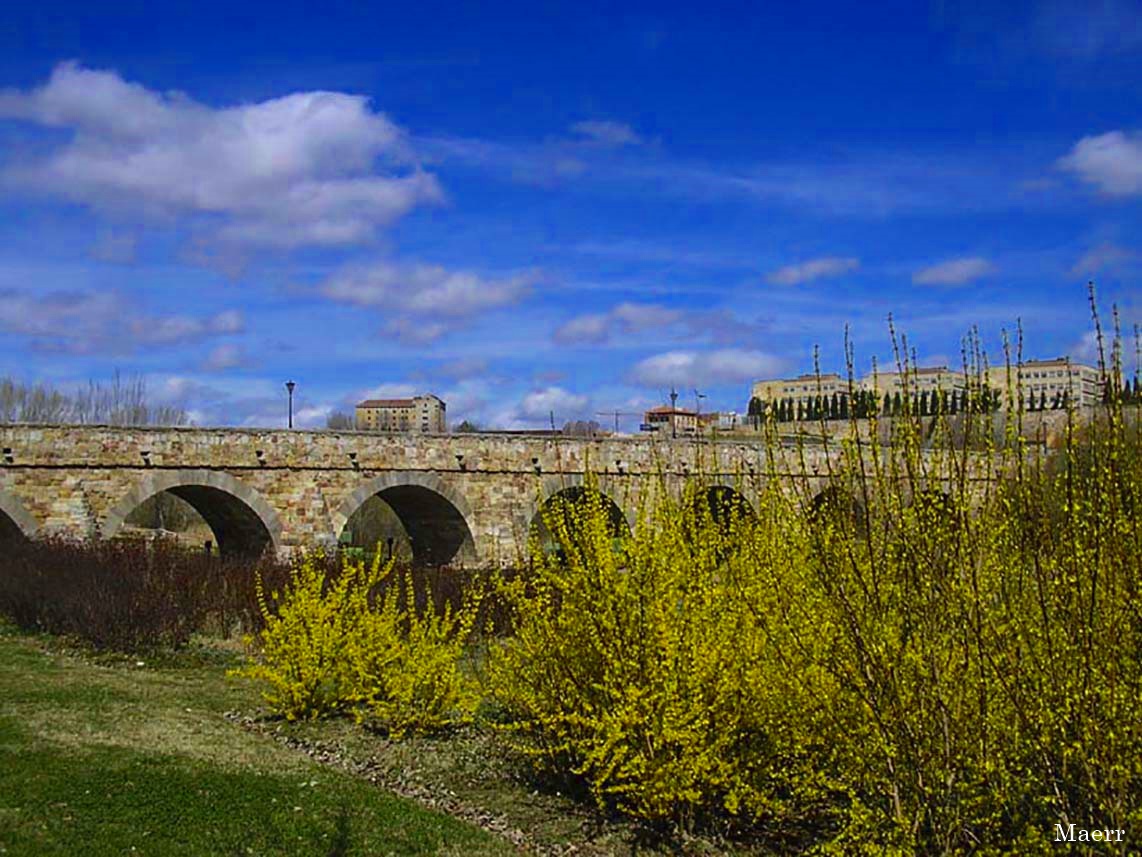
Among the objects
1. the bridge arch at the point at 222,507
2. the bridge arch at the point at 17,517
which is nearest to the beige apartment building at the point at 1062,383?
the bridge arch at the point at 222,507

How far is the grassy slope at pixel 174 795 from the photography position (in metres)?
5.55

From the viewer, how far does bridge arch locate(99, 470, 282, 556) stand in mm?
17719

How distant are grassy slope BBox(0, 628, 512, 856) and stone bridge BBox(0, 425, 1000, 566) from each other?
25.5 feet

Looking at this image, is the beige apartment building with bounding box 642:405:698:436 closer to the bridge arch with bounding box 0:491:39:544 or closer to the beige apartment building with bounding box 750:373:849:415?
the beige apartment building with bounding box 750:373:849:415

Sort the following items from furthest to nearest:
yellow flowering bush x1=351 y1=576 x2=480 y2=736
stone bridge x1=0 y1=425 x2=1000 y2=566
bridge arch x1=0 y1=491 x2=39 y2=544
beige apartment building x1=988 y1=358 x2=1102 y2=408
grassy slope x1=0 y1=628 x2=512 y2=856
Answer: stone bridge x1=0 y1=425 x2=1000 y2=566 → bridge arch x1=0 y1=491 x2=39 y2=544 → yellow flowering bush x1=351 y1=576 x2=480 y2=736 → grassy slope x1=0 y1=628 x2=512 y2=856 → beige apartment building x1=988 y1=358 x2=1102 y2=408

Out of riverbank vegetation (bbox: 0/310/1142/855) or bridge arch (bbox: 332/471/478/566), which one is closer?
riverbank vegetation (bbox: 0/310/1142/855)

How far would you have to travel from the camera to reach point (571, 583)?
21.0 ft

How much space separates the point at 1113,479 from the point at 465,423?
2670cm

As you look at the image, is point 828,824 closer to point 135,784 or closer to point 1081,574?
point 1081,574

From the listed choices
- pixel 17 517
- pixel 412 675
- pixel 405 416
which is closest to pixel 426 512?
pixel 17 517

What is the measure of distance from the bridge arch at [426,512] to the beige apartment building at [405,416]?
101 centimetres

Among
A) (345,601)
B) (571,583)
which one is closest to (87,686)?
(345,601)

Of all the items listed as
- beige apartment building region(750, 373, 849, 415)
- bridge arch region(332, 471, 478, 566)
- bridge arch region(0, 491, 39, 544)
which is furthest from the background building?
bridge arch region(0, 491, 39, 544)

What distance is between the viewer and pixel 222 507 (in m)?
19.6
